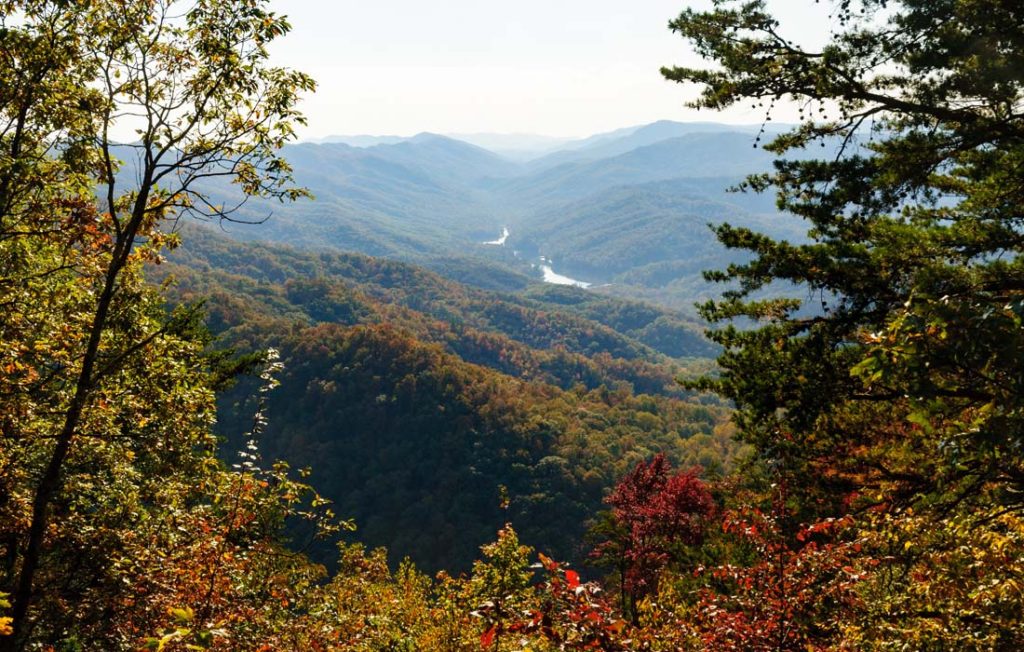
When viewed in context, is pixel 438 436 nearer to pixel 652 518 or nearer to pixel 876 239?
pixel 652 518

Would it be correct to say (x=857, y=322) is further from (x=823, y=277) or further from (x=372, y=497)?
(x=372, y=497)

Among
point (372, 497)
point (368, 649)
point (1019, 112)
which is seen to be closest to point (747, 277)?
point (1019, 112)

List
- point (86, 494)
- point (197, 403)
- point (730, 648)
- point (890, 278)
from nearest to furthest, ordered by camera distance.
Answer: point (730, 648) → point (890, 278) → point (86, 494) → point (197, 403)

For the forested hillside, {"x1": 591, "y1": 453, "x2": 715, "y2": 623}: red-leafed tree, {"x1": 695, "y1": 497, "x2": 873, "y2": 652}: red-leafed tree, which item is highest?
{"x1": 695, "y1": 497, "x2": 873, "y2": 652}: red-leafed tree

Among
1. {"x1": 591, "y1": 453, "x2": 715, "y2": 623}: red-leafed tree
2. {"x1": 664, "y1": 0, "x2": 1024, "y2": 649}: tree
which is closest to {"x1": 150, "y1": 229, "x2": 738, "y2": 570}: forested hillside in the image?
{"x1": 591, "y1": 453, "x2": 715, "y2": 623}: red-leafed tree

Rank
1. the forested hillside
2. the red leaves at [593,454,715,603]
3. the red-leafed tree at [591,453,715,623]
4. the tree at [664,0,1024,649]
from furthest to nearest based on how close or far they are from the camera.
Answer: the forested hillside < the red leaves at [593,454,715,603] < the red-leafed tree at [591,453,715,623] < the tree at [664,0,1024,649]

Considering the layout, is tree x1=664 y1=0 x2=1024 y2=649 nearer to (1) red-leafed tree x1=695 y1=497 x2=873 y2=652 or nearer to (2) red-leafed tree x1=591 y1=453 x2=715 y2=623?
(1) red-leafed tree x1=695 y1=497 x2=873 y2=652
